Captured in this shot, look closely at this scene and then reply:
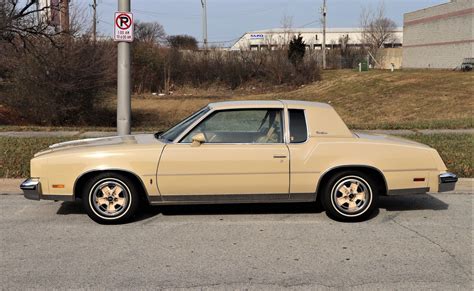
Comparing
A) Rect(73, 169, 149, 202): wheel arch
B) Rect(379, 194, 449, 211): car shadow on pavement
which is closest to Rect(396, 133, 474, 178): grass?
Rect(379, 194, 449, 211): car shadow on pavement

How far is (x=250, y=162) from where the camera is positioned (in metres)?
5.34

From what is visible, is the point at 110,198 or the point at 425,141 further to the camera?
the point at 425,141

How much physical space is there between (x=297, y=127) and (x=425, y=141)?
18.4 feet

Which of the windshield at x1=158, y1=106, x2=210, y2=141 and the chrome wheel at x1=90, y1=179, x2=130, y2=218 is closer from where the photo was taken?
the chrome wheel at x1=90, y1=179, x2=130, y2=218

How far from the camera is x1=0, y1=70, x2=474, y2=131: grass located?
714 inches

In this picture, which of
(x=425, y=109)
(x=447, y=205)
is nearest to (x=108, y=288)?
(x=447, y=205)

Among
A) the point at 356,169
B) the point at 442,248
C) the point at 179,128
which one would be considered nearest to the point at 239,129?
the point at 179,128

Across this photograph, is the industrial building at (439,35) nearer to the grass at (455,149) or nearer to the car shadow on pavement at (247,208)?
the grass at (455,149)

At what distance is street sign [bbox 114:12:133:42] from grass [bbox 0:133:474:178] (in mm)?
2705

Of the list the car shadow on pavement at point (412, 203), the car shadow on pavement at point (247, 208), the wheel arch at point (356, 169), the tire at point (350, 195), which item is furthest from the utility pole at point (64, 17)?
the tire at point (350, 195)

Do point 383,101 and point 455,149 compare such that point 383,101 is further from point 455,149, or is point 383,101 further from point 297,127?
point 297,127

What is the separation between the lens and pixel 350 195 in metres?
Result: 5.46

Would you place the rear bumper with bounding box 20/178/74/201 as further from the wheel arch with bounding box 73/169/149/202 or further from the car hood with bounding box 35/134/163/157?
the car hood with bounding box 35/134/163/157

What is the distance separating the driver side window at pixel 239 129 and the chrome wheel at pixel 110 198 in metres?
0.88
